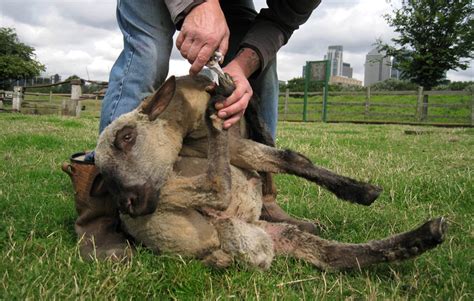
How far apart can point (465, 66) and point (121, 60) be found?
28453 mm

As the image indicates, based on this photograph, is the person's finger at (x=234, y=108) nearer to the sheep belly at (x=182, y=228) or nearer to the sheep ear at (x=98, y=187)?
the sheep belly at (x=182, y=228)

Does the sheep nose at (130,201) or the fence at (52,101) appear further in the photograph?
the fence at (52,101)

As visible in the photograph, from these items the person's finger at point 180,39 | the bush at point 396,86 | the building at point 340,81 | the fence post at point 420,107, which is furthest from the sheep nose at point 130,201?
the building at point 340,81

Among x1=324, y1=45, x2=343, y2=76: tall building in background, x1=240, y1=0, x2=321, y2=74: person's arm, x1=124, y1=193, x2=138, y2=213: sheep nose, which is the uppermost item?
x1=324, y1=45, x2=343, y2=76: tall building in background

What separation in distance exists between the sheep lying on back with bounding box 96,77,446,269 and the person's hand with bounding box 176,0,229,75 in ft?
0.90

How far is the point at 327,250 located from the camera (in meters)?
2.65

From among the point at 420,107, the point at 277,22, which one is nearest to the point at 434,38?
the point at 420,107

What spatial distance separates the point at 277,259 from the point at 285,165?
0.67m

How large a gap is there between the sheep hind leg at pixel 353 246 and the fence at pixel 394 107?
19.9 meters

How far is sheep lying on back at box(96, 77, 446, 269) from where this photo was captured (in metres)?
2.56

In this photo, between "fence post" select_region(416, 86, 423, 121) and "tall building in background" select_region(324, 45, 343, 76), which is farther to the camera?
"tall building in background" select_region(324, 45, 343, 76)

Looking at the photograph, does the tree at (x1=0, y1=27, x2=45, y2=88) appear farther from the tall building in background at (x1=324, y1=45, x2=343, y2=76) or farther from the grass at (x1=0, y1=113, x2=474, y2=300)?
the tall building in background at (x1=324, y1=45, x2=343, y2=76)

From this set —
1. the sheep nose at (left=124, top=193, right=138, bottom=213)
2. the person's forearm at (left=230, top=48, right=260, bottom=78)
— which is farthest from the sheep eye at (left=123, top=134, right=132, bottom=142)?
the person's forearm at (left=230, top=48, right=260, bottom=78)

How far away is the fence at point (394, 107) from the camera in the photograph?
888 inches
